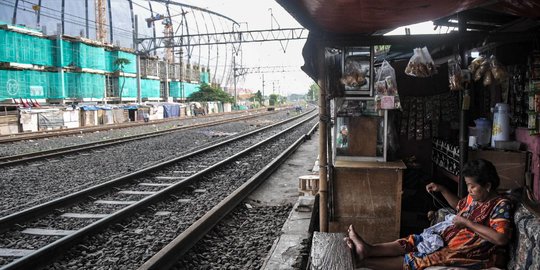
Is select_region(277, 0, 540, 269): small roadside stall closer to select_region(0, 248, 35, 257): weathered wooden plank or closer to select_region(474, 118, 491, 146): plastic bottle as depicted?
select_region(474, 118, 491, 146): plastic bottle

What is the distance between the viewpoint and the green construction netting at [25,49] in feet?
89.5

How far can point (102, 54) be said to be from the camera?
38.8m

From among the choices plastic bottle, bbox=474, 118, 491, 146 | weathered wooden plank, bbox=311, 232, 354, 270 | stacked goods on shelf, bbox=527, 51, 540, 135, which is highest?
stacked goods on shelf, bbox=527, 51, 540, 135

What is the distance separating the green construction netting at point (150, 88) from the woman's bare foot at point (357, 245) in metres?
45.7

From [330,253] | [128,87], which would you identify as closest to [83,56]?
[128,87]

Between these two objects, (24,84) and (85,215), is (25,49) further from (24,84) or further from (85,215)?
(85,215)

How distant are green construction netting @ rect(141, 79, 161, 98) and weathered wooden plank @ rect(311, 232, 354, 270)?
45.5 m

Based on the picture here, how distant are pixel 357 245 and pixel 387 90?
2.12 meters

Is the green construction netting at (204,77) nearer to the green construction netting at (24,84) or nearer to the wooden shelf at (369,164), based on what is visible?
the green construction netting at (24,84)

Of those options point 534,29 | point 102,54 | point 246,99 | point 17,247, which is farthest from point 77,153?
point 246,99

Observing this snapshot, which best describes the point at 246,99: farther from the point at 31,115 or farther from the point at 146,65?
the point at 31,115

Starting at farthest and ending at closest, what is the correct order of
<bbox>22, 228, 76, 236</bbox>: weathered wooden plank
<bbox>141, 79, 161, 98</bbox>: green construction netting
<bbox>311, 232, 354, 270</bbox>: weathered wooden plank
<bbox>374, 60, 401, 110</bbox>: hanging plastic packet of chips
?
<bbox>141, 79, 161, 98</bbox>: green construction netting → <bbox>22, 228, 76, 236</bbox>: weathered wooden plank → <bbox>374, 60, 401, 110</bbox>: hanging plastic packet of chips → <bbox>311, 232, 354, 270</bbox>: weathered wooden plank

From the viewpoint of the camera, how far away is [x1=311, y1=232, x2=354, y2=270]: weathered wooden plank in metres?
3.27

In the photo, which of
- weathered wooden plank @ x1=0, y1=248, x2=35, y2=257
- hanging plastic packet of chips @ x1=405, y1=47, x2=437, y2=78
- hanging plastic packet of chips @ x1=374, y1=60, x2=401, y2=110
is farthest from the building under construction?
hanging plastic packet of chips @ x1=405, y1=47, x2=437, y2=78
